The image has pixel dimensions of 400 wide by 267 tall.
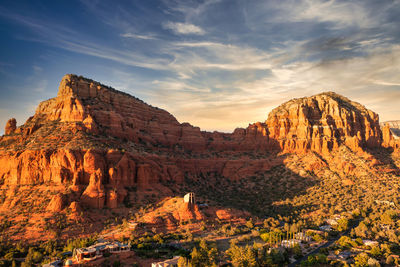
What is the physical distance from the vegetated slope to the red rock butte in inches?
9.5

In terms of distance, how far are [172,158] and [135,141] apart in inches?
469

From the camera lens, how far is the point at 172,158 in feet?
272

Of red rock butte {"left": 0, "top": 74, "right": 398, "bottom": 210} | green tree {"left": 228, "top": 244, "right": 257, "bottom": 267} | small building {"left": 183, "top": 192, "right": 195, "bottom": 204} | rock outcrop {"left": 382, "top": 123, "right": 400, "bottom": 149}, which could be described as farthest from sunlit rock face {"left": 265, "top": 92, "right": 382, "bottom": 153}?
green tree {"left": 228, "top": 244, "right": 257, "bottom": 267}

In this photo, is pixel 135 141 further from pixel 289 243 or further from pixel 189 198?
pixel 289 243

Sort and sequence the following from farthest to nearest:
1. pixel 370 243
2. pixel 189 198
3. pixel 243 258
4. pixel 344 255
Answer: pixel 189 198 < pixel 370 243 < pixel 344 255 < pixel 243 258

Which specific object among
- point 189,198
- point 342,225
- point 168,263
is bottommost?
point 342,225

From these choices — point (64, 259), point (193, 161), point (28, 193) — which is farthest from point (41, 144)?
point (193, 161)

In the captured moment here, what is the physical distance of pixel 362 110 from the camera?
10956 centimetres

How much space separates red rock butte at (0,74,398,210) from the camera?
5906 centimetres

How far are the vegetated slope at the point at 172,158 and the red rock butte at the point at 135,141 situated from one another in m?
0.24

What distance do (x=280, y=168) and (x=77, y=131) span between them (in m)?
60.4

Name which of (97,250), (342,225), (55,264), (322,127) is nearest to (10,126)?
(55,264)

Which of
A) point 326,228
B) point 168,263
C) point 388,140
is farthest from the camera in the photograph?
point 388,140

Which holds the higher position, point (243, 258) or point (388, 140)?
point (388, 140)
